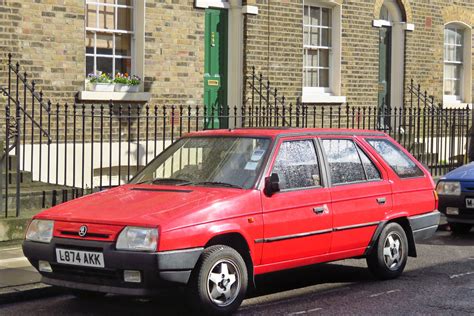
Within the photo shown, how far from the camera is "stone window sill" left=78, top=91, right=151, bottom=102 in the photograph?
525 inches

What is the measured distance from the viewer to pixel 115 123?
45.5 ft

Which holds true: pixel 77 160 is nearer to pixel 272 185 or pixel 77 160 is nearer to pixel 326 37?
pixel 272 185

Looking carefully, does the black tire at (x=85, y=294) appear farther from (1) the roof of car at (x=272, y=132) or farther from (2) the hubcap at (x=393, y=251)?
(2) the hubcap at (x=393, y=251)

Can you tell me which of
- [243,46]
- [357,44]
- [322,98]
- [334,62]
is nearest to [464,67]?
[357,44]

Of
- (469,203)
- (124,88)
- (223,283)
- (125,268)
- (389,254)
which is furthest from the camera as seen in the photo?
(124,88)

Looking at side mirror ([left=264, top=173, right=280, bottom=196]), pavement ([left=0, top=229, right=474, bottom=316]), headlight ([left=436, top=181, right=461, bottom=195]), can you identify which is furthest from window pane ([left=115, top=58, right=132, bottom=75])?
side mirror ([left=264, top=173, right=280, bottom=196])

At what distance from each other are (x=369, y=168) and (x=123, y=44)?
6.62 meters

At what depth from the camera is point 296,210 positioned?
7711 mm

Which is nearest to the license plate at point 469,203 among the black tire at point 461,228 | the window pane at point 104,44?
the black tire at point 461,228

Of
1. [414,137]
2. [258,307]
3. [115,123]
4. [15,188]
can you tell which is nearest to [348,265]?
[258,307]

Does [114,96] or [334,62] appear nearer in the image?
[114,96]

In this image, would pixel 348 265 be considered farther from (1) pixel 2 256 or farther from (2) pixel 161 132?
(2) pixel 161 132

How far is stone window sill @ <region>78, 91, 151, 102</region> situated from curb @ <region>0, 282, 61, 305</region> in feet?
18.5

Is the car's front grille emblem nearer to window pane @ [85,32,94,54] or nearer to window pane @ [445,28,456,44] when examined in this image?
window pane @ [85,32,94,54]
